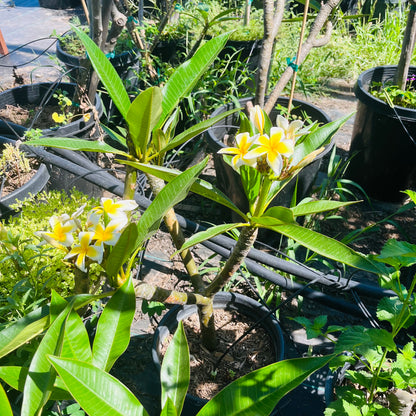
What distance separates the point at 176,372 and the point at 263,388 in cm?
21

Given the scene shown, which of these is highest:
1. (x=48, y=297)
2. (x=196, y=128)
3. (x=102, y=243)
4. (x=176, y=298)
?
(x=196, y=128)

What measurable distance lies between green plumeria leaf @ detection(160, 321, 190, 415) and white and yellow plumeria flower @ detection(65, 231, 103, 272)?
0.76 feet

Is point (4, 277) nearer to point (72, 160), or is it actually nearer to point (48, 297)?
point (48, 297)

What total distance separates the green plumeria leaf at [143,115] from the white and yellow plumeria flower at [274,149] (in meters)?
0.22

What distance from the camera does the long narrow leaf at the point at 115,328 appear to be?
2.70 feet

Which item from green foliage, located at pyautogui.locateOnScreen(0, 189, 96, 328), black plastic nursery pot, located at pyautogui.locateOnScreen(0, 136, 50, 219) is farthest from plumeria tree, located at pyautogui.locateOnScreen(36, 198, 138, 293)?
black plastic nursery pot, located at pyautogui.locateOnScreen(0, 136, 50, 219)

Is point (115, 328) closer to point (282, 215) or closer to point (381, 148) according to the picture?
point (282, 215)

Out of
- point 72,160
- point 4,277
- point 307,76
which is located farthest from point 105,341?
point 307,76

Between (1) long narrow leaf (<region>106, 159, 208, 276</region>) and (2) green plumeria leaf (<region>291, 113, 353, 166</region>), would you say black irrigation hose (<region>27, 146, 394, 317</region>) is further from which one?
(1) long narrow leaf (<region>106, 159, 208, 276</region>)

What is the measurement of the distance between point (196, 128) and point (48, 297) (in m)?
0.73

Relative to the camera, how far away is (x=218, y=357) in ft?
4.62

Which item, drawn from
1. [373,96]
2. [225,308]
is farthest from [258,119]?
[373,96]

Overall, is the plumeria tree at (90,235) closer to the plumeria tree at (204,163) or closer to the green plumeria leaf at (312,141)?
the plumeria tree at (204,163)

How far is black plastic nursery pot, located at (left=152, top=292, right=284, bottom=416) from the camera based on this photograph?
122 cm
